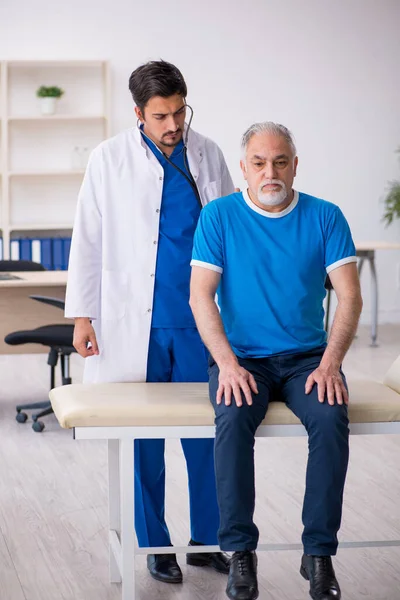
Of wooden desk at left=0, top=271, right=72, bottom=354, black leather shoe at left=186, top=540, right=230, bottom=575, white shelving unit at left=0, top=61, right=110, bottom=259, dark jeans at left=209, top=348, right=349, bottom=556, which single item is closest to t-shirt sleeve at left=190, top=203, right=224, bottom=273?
dark jeans at left=209, top=348, right=349, bottom=556

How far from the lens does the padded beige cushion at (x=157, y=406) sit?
2.10 metres

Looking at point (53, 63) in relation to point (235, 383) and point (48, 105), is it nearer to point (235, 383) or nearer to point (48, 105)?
point (48, 105)

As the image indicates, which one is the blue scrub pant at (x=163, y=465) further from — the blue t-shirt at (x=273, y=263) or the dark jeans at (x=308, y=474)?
the dark jeans at (x=308, y=474)

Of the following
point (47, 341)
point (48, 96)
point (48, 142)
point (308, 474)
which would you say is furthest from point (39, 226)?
point (308, 474)

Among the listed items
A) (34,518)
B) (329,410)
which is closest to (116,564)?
(34,518)

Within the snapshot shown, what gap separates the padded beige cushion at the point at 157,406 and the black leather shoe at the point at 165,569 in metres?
0.49

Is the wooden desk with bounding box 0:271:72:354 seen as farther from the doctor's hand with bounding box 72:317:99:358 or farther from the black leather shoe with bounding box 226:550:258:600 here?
the black leather shoe with bounding box 226:550:258:600

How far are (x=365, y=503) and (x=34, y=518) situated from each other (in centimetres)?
109

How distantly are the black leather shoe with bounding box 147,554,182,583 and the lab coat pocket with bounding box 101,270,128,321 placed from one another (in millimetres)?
665

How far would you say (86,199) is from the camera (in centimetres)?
243

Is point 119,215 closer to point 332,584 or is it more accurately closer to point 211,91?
point 332,584

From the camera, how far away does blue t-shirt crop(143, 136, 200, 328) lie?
2.42 m

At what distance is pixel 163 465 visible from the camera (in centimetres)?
248

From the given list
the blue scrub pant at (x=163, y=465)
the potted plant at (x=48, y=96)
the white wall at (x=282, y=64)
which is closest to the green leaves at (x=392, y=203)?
the white wall at (x=282, y=64)
